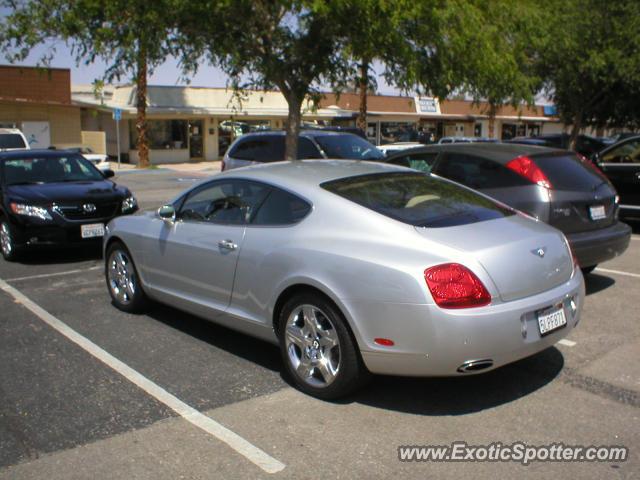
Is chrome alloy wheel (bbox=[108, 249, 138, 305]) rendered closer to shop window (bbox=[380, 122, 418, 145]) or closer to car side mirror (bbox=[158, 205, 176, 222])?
car side mirror (bbox=[158, 205, 176, 222])

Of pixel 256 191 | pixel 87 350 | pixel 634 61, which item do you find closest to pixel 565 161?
pixel 256 191

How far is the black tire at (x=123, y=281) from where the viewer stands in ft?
21.4

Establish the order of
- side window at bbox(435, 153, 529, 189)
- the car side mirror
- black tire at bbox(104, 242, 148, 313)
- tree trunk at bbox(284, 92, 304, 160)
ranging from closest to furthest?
1. the car side mirror
2. black tire at bbox(104, 242, 148, 313)
3. side window at bbox(435, 153, 529, 189)
4. tree trunk at bbox(284, 92, 304, 160)

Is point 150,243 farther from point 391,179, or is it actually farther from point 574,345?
point 574,345

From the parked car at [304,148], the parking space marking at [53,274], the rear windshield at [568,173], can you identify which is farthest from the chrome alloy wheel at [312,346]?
the parked car at [304,148]

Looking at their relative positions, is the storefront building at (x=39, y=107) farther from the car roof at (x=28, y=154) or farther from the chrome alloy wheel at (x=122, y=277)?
the chrome alloy wheel at (x=122, y=277)

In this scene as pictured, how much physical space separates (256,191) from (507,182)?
2905mm

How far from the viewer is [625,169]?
35.8 ft

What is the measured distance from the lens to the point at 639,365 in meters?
5.13

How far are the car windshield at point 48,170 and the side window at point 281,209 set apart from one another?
584 centimetres

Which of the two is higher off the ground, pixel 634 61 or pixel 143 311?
pixel 634 61

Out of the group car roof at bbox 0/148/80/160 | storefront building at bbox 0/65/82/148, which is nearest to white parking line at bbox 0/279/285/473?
car roof at bbox 0/148/80/160

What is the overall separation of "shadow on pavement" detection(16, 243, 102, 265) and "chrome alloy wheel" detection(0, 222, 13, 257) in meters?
0.20

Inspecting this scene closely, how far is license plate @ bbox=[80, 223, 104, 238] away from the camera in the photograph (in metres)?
9.08
